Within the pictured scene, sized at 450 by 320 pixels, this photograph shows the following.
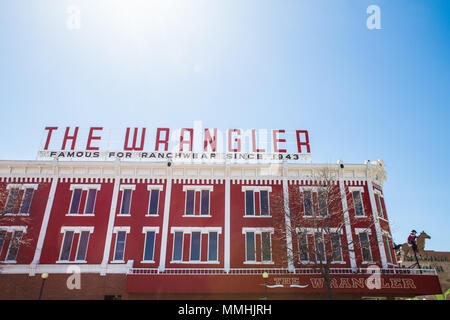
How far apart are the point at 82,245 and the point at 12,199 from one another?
286 inches

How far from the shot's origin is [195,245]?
2575 centimetres

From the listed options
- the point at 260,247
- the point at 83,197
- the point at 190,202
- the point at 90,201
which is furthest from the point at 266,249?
the point at 83,197

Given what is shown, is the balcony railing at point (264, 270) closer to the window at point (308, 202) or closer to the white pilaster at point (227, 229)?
the white pilaster at point (227, 229)

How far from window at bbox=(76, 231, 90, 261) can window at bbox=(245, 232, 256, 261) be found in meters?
12.7

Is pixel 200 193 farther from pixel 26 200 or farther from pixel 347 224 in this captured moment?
pixel 26 200

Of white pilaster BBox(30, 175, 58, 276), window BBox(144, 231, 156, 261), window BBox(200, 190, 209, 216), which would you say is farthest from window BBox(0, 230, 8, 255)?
window BBox(200, 190, 209, 216)

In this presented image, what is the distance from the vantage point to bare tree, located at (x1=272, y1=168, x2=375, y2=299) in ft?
78.0

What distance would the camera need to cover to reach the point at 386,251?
25.9 meters

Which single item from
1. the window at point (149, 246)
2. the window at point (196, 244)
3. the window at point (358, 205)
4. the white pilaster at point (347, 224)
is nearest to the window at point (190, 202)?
the window at point (196, 244)
